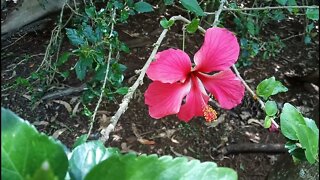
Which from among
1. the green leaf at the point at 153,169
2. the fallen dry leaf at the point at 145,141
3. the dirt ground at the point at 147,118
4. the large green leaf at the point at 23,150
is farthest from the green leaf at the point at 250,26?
the large green leaf at the point at 23,150

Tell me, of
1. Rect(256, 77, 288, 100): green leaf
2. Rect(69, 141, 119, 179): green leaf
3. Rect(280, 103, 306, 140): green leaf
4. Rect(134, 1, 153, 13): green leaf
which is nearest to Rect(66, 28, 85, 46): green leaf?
Rect(134, 1, 153, 13): green leaf

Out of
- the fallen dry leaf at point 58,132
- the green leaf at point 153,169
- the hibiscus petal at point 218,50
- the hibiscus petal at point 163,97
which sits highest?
the green leaf at point 153,169

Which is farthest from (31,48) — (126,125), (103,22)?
(103,22)

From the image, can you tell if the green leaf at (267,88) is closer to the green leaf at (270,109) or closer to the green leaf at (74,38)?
the green leaf at (270,109)

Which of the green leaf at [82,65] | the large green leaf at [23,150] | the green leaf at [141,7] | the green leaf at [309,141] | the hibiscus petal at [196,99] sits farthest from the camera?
the green leaf at [141,7]

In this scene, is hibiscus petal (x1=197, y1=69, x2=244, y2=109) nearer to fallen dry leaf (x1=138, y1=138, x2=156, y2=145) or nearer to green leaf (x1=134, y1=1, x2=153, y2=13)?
green leaf (x1=134, y1=1, x2=153, y2=13)

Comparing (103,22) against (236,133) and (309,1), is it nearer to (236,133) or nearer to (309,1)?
(236,133)

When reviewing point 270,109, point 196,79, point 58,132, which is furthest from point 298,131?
point 58,132

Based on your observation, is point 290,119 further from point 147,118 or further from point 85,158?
point 147,118
